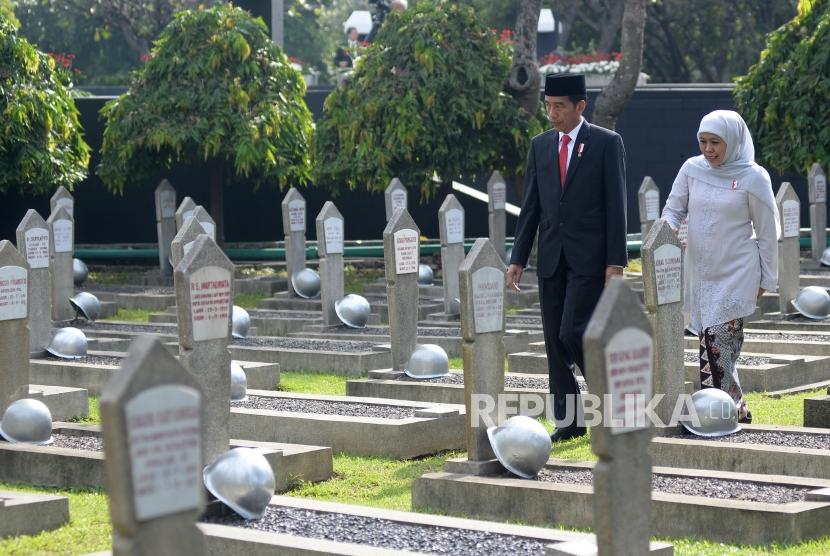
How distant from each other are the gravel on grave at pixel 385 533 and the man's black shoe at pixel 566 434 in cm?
248

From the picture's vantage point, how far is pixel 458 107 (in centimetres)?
2123

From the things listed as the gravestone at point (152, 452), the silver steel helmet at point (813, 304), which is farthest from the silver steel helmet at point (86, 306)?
the gravestone at point (152, 452)

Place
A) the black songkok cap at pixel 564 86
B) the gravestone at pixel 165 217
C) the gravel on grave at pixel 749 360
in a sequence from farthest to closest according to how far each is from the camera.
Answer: the gravestone at pixel 165 217 < the gravel on grave at pixel 749 360 < the black songkok cap at pixel 564 86

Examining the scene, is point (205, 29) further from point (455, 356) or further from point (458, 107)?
point (455, 356)

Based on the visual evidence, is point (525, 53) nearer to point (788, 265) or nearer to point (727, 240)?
point (788, 265)

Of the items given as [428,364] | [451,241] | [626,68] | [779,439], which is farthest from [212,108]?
[779,439]

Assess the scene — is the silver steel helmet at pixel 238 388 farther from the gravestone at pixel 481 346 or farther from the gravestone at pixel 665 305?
the gravestone at pixel 665 305

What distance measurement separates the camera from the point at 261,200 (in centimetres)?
2506

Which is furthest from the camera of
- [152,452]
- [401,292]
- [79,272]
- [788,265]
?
[79,272]

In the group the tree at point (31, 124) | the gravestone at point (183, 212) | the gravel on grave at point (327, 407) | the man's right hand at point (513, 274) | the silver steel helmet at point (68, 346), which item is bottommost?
the gravel on grave at point (327, 407)

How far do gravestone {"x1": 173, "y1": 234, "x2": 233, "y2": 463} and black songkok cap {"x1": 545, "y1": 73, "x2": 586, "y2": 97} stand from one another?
228 cm

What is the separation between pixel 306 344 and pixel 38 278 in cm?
262

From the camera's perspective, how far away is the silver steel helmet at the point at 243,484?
284 inches

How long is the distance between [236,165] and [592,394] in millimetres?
16366
